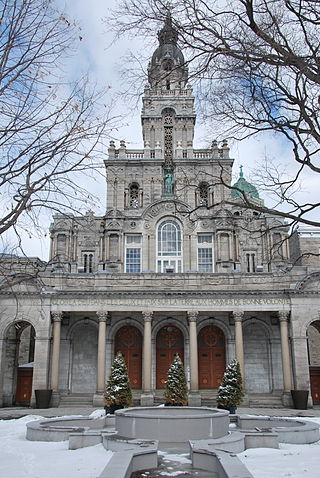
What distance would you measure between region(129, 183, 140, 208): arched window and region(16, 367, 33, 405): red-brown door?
1515 cm

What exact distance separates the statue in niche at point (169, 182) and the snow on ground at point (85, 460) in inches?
1084

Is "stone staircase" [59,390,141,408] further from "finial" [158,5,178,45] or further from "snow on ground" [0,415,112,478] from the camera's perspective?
"finial" [158,5,178,45]

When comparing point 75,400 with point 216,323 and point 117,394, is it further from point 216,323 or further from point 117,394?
point 216,323

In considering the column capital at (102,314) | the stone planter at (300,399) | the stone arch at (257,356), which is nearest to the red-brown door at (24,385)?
the column capital at (102,314)

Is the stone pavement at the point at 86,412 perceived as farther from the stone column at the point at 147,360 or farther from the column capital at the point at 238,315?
the column capital at the point at 238,315

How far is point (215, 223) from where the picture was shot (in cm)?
3919

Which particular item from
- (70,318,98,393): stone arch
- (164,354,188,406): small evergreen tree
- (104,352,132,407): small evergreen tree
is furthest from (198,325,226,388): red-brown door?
(104,352,132,407): small evergreen tree

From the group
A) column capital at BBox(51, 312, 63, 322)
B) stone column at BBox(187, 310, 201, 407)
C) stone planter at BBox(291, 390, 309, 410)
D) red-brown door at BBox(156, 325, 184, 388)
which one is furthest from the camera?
red-brown door at BBox(156, 325, 184, 388)

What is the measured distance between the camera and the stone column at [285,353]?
31617 millimetres

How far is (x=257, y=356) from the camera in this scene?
35.2 meters

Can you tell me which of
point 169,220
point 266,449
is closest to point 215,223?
point 169,220

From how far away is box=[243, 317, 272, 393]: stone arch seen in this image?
34.4m

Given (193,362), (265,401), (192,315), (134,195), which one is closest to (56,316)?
(192,315)

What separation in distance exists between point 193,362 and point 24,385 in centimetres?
1215
